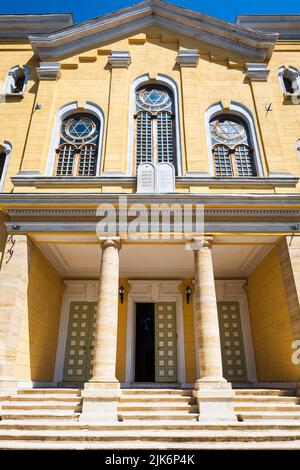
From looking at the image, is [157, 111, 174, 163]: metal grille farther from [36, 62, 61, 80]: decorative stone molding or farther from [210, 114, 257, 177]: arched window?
[36, 62, 61, 80]: decorative stone molding

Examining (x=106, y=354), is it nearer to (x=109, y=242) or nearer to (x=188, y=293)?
(x=109, y=242)

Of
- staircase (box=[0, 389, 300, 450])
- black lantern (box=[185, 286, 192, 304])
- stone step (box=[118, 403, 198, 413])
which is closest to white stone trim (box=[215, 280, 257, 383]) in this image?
black lantern (box=[185, 286, 192, 304])

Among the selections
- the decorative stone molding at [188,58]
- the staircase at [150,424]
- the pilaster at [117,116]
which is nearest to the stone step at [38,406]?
the staircase at [150,424]

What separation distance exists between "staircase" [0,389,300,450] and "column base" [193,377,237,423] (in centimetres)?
21

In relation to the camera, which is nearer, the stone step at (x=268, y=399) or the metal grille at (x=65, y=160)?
Result: the stone step at (x=268, y=399)

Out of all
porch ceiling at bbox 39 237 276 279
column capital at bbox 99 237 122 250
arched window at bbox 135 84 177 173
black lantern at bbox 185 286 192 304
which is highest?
arched window at bbox 135 84 177 173

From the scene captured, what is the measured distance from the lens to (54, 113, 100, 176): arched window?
11086 millimetres

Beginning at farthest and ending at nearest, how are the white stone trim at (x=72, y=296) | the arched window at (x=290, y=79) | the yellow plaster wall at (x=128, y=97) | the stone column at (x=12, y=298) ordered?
1. the arched window at (x=290, y=79)
2. the white stone trim at (x=72, y=296)
3. the yellow plaster wall at (x=128, y=97)
4. the stone column at (x=12, y=298)

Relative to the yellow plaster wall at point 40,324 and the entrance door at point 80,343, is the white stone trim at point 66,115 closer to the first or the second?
the yellow plaster wall at point 40,324

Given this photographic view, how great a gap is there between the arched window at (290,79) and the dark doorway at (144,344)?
10.8m

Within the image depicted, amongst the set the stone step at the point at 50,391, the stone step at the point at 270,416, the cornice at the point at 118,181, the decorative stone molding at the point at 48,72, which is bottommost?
Answer: the stone step at the point at 270,416

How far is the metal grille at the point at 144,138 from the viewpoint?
36.7 feet

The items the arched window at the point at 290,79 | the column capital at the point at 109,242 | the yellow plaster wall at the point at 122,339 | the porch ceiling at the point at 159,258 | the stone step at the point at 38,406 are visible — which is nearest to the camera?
the stone step at the point at 38,406

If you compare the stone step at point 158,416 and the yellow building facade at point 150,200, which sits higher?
the yellow building facade at point 150,200
